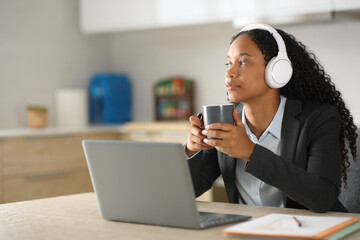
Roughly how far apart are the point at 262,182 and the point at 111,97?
3.16m

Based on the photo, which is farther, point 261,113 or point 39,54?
point 39,54

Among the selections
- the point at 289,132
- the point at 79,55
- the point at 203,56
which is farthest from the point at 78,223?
the point at 79,55

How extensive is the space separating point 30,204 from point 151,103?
10.6ft

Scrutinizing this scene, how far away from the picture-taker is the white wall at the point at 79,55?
4.52 meters

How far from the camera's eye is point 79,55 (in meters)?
5.00

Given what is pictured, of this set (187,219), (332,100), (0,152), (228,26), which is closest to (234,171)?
(332,100)

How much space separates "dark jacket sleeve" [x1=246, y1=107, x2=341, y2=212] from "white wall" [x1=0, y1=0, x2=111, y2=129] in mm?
3159

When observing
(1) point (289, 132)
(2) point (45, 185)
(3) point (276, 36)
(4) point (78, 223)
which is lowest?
(2) point (45, 185)

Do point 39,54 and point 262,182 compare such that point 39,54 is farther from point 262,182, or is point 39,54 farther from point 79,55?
point 262,182

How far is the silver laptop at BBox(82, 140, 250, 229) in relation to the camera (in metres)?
1.34

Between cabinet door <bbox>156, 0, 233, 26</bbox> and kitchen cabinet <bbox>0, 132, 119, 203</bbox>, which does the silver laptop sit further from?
cabinet door <bbox>156, 0, 233, 26</bbox>

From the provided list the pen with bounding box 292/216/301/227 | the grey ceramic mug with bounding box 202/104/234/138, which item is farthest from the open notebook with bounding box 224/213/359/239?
the grey ceramic mug with bounding box 202/104/234/138

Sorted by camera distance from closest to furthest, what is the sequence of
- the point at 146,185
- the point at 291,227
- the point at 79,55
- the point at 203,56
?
1. the point at 291,227
2. the point at 146,185
3. the point at 203,56
4. the point at 79,55

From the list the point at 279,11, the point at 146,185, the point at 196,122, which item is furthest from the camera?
the point at 279,11
